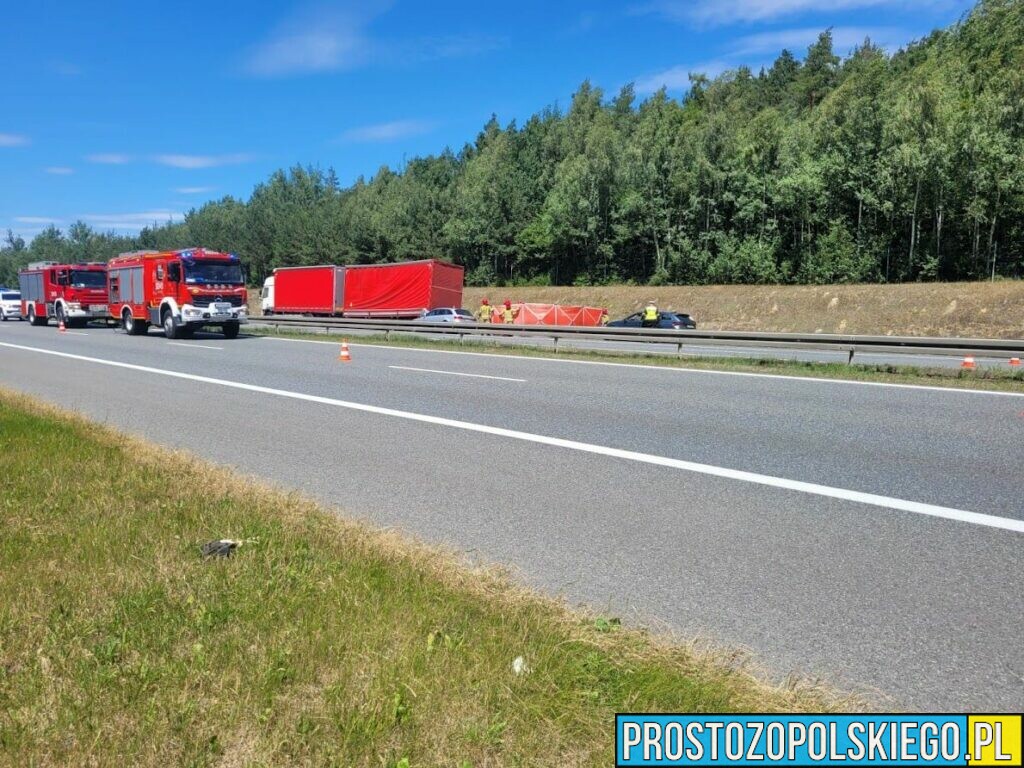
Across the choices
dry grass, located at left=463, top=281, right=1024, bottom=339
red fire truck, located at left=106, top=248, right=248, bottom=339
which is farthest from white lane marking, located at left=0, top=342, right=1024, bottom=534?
dry grass, located at left=463, top=281, right=1024, bottom=339

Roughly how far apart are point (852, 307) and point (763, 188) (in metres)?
20.9

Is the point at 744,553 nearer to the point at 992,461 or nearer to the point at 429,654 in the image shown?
the point at 429,654

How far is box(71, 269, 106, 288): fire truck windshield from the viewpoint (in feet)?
116

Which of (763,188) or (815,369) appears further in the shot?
(763,188)

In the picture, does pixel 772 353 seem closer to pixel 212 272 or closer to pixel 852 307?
pixel 212 272

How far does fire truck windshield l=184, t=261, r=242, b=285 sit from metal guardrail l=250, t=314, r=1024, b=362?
483 centimetres

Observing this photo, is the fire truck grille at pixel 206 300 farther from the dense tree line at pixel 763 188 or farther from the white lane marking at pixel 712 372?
the dense tree line at pixel 763 188

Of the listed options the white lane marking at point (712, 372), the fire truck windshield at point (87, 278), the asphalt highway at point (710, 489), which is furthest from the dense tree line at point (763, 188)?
the asphalt highway at point (710, 489)

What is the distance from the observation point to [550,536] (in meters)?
5.36

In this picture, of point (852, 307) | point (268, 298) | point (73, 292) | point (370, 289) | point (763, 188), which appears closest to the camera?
point (73, 292)

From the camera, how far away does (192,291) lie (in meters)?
25.5

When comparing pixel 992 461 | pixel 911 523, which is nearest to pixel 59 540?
pixel 911 523

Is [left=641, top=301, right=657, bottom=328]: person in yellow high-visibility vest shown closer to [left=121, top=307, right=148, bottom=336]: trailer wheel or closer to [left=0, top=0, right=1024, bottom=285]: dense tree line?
[left=121, top=307, right=148, bottom=336]: trailer wheel

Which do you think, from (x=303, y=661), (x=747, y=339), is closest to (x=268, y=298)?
(x=747, y=339)
